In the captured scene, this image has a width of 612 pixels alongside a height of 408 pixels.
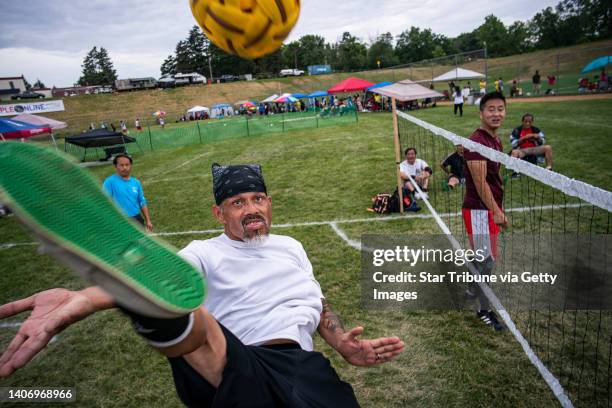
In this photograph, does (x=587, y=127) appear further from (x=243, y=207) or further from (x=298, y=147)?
(x=243, y=207)

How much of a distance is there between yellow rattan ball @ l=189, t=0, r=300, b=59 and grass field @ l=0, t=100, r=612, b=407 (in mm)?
3103

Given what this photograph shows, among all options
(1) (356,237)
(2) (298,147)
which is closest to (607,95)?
(2) (298,147)

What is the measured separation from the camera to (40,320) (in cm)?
133

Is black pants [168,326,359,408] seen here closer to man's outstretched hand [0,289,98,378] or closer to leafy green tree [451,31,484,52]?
man's outstretched hand [0,289,98,378]

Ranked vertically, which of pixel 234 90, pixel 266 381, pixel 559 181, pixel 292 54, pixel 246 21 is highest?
pixel 292 54

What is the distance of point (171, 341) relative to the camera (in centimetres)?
121

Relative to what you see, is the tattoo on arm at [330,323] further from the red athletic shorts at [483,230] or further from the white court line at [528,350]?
the red athletic shorts at [483,230]

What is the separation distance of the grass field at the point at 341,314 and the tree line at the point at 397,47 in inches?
2925

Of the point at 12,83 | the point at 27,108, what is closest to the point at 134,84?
the point at 12,83

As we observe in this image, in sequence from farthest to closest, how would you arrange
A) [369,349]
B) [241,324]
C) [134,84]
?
[134,84] < [369,349] < [241,324]

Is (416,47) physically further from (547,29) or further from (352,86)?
(352,86)

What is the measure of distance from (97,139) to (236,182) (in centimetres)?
1948

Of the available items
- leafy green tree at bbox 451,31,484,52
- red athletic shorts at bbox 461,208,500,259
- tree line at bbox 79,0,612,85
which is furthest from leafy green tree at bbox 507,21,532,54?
red athletic shorts at bbox 461,208,500,259

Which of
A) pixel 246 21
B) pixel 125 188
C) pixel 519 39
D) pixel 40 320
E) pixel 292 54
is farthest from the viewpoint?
pixel 292 54
